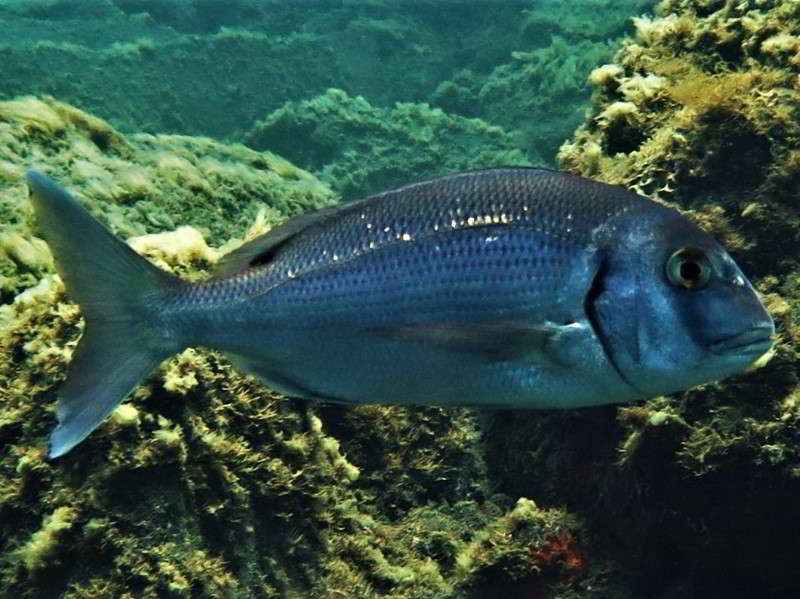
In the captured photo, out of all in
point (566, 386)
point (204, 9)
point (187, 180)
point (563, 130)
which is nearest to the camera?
point (566, 386)

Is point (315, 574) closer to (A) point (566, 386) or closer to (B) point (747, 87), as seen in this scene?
(A) point (566, 386)

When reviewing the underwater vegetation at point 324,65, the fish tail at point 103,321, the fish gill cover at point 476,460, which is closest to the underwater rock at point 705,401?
the fish gill cover at point 476,460

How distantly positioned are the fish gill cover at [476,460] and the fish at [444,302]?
1.28 m

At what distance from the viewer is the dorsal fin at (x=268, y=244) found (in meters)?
2.16

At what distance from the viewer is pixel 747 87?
4.05 meters

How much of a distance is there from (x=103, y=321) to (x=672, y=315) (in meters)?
1.69

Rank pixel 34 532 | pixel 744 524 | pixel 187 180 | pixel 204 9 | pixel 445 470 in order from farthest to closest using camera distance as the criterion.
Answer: pixel 204 9 → pixel 187 180 → pixel 445 470 → pixel 744 524 → pixel 34 532

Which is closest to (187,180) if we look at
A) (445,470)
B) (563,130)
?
(445,470)

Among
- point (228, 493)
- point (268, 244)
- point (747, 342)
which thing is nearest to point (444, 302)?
point (268, 244)

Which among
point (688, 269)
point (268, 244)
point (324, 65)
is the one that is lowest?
point (688, 269)

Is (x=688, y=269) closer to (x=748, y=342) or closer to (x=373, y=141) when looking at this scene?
(x=748, y=342)

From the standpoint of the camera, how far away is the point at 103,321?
84.9 inches

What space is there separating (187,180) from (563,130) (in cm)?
1055

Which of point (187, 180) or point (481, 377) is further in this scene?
point (187, 180)
